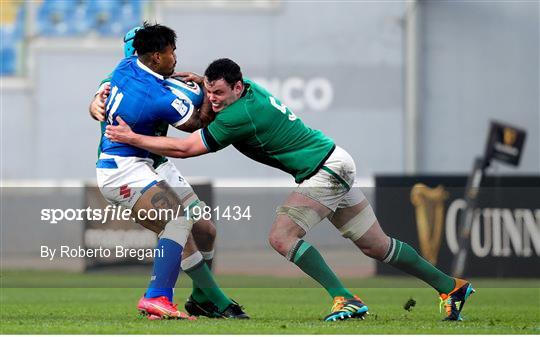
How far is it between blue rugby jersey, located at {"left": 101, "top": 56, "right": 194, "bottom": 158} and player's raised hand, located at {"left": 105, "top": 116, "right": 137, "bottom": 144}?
0.08 m

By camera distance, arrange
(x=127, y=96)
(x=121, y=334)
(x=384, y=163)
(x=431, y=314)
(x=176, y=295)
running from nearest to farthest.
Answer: (x=121, y=334)
(x=127, y=96)
(x=431, y=314)
(x=176, y=295)
(x=384, y=163)

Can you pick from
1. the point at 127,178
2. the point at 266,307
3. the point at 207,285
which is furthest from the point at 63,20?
the point at 207,285

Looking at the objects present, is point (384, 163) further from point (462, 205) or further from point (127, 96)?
point (127, 96)

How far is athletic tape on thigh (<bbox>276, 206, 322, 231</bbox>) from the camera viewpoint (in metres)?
8.45

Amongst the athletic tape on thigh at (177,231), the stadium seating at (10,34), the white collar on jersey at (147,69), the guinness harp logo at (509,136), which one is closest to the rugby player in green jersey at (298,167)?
the white collar on jersey at (147,69)

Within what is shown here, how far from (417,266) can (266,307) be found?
95.3 inches

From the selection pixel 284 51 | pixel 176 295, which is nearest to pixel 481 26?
pixel 284 51

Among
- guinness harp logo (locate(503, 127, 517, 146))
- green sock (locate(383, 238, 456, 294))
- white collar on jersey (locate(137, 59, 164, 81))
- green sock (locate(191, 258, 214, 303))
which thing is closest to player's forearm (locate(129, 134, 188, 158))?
white collar on jersey (locate(137, 59, 164, 81))

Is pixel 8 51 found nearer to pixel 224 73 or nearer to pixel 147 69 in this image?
pixel 147 69

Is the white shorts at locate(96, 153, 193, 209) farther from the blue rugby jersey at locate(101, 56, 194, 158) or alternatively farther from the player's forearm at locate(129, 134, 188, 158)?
the player's forearm at locate(129, 134, 188, 158)

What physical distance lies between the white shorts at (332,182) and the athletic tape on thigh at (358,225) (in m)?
0.19

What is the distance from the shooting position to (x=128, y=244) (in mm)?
15133

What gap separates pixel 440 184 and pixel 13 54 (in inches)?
636

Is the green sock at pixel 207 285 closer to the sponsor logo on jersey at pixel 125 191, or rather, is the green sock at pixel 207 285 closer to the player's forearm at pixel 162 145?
the sponsor logo on jersey at pixel 125 191
